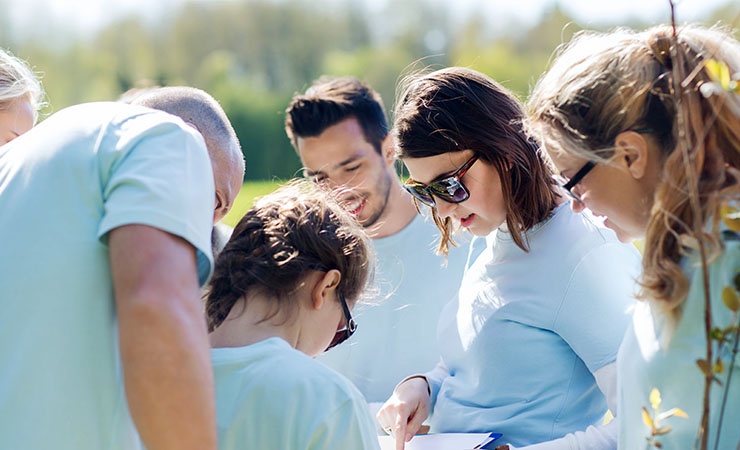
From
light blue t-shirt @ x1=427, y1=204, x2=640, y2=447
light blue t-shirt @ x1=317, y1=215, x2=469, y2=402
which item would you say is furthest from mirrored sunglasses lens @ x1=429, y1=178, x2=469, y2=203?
light blue t-shirt @ x1=317, y1=215, x2=469, y2=402

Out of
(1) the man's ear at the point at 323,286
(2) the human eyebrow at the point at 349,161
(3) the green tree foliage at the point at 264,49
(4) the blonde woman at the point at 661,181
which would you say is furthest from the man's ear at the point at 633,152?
(3) the green tree foliage at the point at 264,49

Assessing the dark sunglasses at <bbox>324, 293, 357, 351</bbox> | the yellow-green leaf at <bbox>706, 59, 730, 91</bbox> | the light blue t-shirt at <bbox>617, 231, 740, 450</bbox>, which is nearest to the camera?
the yellow-green leaf at <bbox>706, 59, 730, 91</bbox>

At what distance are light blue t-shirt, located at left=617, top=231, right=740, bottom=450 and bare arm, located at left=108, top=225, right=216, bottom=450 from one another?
2.70 feet

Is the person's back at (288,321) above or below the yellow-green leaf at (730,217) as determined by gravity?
below

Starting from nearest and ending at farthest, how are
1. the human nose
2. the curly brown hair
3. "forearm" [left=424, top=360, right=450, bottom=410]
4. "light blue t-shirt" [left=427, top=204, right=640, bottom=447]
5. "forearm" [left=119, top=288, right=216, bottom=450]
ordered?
"forearm" [left=119, top=288, right=216, bottom=450]
the curly brown hair
"light blue t-shirt" [left=427, top=204, right=640, bottom=447]
the human nose
"forearm" [left=424, top=360, right=450, bottom=410]

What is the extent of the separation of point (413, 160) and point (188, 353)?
143 centimetres

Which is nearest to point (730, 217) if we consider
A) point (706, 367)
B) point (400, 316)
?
Answer: point (706, 367)

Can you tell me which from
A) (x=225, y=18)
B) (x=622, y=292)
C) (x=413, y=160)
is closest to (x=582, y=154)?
(x=622, y=292)

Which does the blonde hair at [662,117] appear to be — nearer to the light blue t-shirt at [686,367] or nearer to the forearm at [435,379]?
the light blue t-shirt at [686,367]

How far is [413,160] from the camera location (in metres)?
2.75

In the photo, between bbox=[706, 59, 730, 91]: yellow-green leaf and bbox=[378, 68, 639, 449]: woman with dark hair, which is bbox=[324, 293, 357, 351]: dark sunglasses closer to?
bbox=[378, 68, 639, 449]: woman with dark hair

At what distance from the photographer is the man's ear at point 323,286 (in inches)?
83.0

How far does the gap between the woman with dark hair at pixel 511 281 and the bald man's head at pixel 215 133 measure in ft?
1.67

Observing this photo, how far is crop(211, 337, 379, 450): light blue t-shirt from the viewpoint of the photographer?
184 cm
